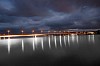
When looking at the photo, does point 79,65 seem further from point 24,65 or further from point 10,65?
point 10,65

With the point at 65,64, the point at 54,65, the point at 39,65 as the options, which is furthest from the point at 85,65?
the point at 39,65

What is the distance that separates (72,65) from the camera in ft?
69.2

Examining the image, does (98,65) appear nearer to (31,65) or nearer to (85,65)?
(85,65)

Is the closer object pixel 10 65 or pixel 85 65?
pixel 85 65

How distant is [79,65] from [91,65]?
1585 mm

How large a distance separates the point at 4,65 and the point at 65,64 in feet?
28.5

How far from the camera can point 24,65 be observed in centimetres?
2211

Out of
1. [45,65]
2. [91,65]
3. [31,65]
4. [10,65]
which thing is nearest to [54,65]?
[45,65]

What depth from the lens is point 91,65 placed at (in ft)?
65.7

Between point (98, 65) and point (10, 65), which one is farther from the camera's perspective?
point (10, 65)

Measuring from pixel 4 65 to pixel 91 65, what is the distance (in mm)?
12051

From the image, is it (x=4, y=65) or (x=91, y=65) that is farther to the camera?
(x=4, y=65)

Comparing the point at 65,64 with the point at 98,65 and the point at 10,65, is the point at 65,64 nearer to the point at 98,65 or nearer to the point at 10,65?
the point at 98,65

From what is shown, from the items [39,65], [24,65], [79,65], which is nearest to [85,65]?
[79,65]
